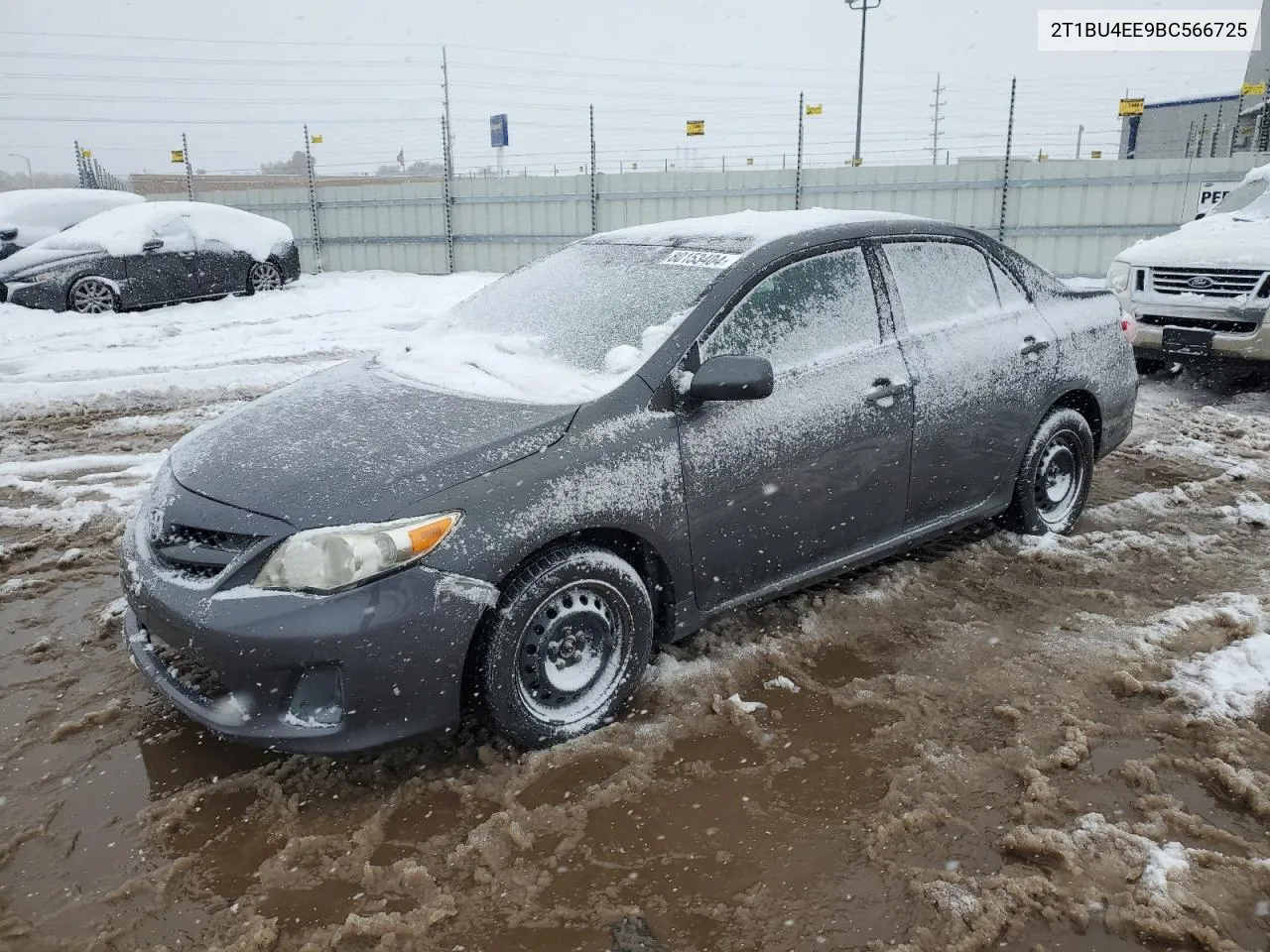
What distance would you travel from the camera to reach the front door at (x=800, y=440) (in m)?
3.20

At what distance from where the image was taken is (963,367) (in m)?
3.94

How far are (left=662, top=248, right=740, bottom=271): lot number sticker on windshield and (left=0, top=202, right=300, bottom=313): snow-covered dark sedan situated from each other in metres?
10.2

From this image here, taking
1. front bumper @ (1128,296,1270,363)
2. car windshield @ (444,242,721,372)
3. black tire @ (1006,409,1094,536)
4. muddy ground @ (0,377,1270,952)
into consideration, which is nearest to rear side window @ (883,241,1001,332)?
black tire @ (1006,409,1094,536)

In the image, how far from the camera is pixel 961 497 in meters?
4.09

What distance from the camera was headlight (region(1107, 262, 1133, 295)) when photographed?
8117mm

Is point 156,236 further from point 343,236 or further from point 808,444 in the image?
point 808,444

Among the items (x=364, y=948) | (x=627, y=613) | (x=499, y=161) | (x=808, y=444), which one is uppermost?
(x=499, y=161)

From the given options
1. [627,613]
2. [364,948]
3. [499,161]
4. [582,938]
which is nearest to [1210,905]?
[582,938]

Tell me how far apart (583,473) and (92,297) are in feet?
35.6

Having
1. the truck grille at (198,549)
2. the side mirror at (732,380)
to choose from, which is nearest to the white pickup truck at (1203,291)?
the side mirror at (732,380)

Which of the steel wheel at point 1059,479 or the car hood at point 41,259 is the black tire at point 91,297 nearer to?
the car hood at point 41,259

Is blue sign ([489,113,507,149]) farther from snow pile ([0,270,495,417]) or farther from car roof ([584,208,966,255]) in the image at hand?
car roof ([584,208,966,255])

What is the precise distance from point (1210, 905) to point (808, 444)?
179cm

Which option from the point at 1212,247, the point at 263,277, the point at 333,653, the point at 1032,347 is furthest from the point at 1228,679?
the point at 263,277
